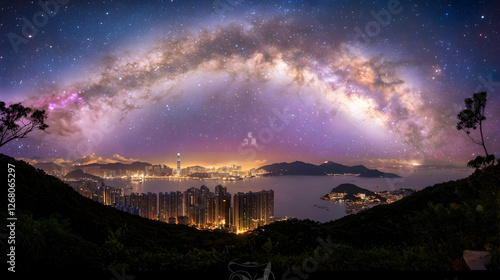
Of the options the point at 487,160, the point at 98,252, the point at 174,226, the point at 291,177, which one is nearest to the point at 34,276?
the point at 98,252

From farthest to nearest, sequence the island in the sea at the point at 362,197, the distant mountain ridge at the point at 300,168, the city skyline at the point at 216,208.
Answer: the distant mountain ridge at the point at 300,168 < the city skyline at the point at 216,208 < the island in the sea at the point at 362,197

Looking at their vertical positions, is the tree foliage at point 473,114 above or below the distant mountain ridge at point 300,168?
above

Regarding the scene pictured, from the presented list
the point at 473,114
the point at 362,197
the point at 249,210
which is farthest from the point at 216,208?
the point at 473,114

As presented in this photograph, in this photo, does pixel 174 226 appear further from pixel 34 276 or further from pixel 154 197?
pixel 154 197

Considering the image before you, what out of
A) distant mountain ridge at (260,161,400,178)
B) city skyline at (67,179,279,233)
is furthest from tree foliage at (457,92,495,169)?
distant mountain ridge at (260,161,400,178)

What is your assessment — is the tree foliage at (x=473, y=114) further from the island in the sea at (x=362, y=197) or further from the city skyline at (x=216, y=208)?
the city skyline at (x=216, y=208)

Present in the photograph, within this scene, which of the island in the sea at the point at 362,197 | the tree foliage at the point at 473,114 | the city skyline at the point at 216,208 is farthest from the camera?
the city skyline at the point at 216,208

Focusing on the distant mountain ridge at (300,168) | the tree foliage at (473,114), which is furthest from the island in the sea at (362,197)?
the distant mountain ridge at (300,168)

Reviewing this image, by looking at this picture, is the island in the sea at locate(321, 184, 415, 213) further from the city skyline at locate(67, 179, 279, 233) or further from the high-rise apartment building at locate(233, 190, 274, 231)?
the high-rise apartment building at locate(233, 190, 274, 231)

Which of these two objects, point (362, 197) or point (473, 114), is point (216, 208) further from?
point (473, 114)
